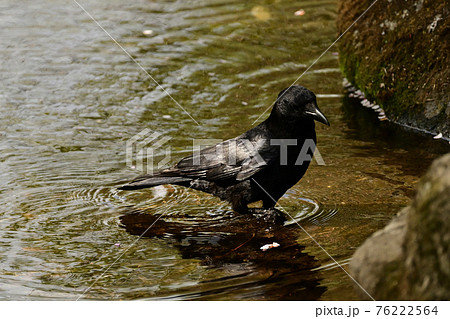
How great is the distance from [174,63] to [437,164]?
7197 millimetres

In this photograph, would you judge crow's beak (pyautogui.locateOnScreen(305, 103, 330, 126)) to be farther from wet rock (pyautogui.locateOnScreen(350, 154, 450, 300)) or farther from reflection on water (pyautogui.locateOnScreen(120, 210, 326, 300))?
wet rock (pyautogui.locateOnScreen(350, 154, 450, 300))

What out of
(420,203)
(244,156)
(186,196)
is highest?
(420,203)

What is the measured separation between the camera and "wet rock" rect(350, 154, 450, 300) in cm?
288

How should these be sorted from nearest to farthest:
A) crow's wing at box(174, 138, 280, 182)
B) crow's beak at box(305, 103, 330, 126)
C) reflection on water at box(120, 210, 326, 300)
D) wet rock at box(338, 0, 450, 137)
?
reflection on water at box(120, 210, 326, 300) → crow's beak at box(305, 103, 330, 126) → crow's wing at box(174, 138, 280, 182) → wet rock at box(338, 0, 450, 137)

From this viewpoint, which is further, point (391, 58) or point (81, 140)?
point (391, 58)

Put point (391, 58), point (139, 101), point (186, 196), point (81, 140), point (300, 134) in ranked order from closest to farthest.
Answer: point (300, 134)
point (186, 196)
point (81, 140)
point (391, 58)
point (139, 101)

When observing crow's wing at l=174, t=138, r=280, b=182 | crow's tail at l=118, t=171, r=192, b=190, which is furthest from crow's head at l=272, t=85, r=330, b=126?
crow's tail at l=118, t=171, r=192, b=190

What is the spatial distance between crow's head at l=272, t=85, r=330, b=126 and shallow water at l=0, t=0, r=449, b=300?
2.85 ft

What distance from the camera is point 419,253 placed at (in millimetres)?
2941

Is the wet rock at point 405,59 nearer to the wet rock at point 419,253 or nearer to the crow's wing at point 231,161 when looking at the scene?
the crow's wing at point 231,161

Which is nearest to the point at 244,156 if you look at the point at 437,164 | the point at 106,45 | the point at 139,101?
the point at 437,164

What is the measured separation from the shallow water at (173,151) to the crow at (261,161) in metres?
0.24

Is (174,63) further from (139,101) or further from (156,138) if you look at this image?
(156,138)

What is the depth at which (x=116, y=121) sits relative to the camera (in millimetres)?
8086
